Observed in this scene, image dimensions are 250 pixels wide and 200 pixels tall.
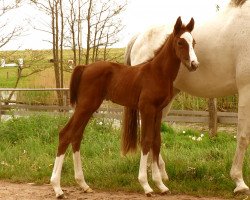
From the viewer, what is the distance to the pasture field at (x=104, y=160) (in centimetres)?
567

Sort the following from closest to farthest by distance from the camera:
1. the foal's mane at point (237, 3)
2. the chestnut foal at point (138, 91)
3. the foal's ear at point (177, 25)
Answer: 1. the foal's ear at point (177, 25)
2. the chestnut foal at point (138, 91)
3. the foal's mane at point (237, 3)

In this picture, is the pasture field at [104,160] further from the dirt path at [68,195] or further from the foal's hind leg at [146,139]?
the foal's hind leg at [146,139]

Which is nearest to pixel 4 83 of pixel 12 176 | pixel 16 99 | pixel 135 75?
pixel 16 99

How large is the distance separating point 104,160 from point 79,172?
1.31m

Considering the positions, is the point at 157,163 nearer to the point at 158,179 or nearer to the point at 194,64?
the point at 158,179

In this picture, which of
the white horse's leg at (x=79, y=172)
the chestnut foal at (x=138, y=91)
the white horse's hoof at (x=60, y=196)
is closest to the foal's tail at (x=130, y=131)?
the chestnut foal at (x=138, y=91)

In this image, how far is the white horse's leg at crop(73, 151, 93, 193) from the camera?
5348 millimetres

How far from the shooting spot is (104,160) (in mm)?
6641

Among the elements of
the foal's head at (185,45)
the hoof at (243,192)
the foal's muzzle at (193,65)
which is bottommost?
the hoof at (243,192)

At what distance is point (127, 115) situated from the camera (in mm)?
5742

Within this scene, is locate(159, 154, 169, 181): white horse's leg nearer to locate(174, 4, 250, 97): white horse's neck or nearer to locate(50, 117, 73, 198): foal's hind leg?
locate(174, 4, 250, 97): white horse's neck

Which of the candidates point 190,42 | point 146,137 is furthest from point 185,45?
point 146,137

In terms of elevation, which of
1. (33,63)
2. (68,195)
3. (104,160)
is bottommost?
(68,195)

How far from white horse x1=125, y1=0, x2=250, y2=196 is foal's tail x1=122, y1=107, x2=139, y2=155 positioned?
0.51 metres
